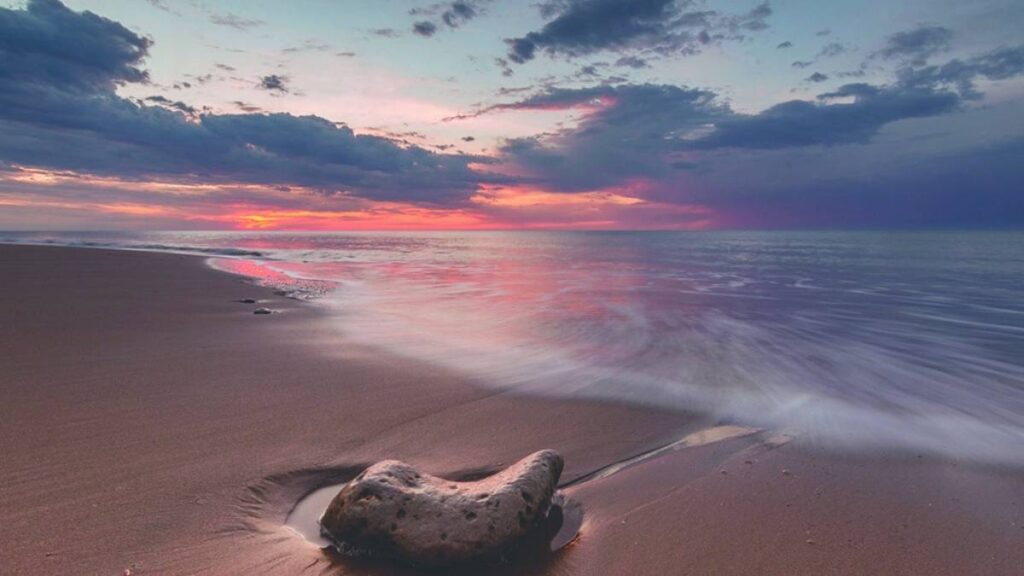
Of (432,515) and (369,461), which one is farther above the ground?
(432,515)

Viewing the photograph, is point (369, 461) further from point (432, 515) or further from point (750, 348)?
point (750, 348)

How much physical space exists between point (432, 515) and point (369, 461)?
4.84 feet

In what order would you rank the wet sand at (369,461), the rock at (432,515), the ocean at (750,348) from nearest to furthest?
the rock at (432,515) → the wet sand at (369,461) → the ocean at (750,348)

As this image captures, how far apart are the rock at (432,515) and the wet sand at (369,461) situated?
0.15 m

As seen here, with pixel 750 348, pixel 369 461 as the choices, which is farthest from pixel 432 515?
pixel 750 348

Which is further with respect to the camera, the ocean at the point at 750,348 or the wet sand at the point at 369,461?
the ocean at the point at 750,348

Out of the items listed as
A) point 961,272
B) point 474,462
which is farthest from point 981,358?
point 961,272

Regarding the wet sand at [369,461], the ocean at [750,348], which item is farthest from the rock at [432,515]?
the ocean at [750,348]

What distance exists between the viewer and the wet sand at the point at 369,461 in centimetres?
309

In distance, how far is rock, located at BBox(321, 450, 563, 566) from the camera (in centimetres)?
295

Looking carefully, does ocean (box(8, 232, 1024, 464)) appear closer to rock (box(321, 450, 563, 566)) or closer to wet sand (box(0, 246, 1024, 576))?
wet sand (box(0, 246, 1024, 576))

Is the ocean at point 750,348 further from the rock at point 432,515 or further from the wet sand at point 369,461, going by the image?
the rock at point 432,515

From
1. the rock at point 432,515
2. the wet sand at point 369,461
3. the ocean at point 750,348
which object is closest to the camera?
the rock at point 432,515

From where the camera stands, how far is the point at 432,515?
3.05 m
